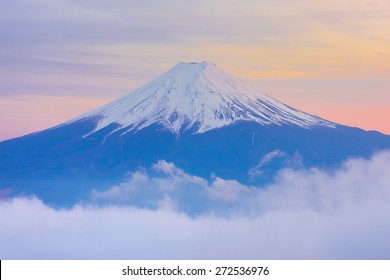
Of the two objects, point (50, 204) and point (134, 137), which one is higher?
point (134, 137)

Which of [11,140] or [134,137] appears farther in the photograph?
[11,140]

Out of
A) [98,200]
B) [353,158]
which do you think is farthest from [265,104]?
[98,200]

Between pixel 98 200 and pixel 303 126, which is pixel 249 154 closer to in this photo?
pixel 303 126

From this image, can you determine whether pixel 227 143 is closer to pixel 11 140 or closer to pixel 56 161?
pixel 56 161

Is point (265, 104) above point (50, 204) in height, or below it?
above

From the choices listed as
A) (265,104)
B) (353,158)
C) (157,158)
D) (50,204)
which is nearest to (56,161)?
(50,204)

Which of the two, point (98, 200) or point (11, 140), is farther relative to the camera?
point (11, 140)
